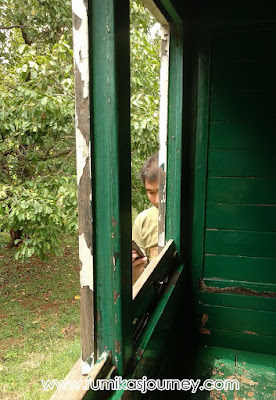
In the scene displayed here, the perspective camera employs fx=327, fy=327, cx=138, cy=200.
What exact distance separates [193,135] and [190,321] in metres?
1.29

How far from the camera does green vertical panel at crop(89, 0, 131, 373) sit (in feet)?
2.86

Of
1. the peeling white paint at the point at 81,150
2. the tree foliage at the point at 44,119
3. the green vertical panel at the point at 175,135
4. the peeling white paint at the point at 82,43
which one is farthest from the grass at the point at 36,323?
the peeling white paint at the point at 82,43

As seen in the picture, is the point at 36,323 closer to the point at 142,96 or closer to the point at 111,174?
the point at 142,96

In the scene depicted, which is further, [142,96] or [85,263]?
[142,96]

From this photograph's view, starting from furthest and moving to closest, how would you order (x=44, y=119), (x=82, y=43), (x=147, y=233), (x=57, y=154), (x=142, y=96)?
(x=57, y=154) < (x=142, y=96) < (x=44, y=119) < (x=147, y=233) < (x=82, y=43)

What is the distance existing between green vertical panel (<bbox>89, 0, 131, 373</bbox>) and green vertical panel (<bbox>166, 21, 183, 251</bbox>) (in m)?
0.96

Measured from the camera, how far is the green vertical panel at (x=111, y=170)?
2.86ft

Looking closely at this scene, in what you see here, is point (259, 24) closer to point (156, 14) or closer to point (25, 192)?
point (156, 14)

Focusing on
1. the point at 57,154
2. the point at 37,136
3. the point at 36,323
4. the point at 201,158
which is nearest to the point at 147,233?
the point at 201,158

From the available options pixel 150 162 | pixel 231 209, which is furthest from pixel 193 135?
pixel 231 209

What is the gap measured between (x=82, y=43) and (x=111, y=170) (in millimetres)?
343

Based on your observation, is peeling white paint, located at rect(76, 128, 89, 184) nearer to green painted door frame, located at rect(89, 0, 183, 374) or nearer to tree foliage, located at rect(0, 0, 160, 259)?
green painted door frame, located at rect(89, 0, 183, 374)

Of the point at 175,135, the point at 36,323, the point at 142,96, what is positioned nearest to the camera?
the point at 175,135

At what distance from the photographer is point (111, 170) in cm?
93
